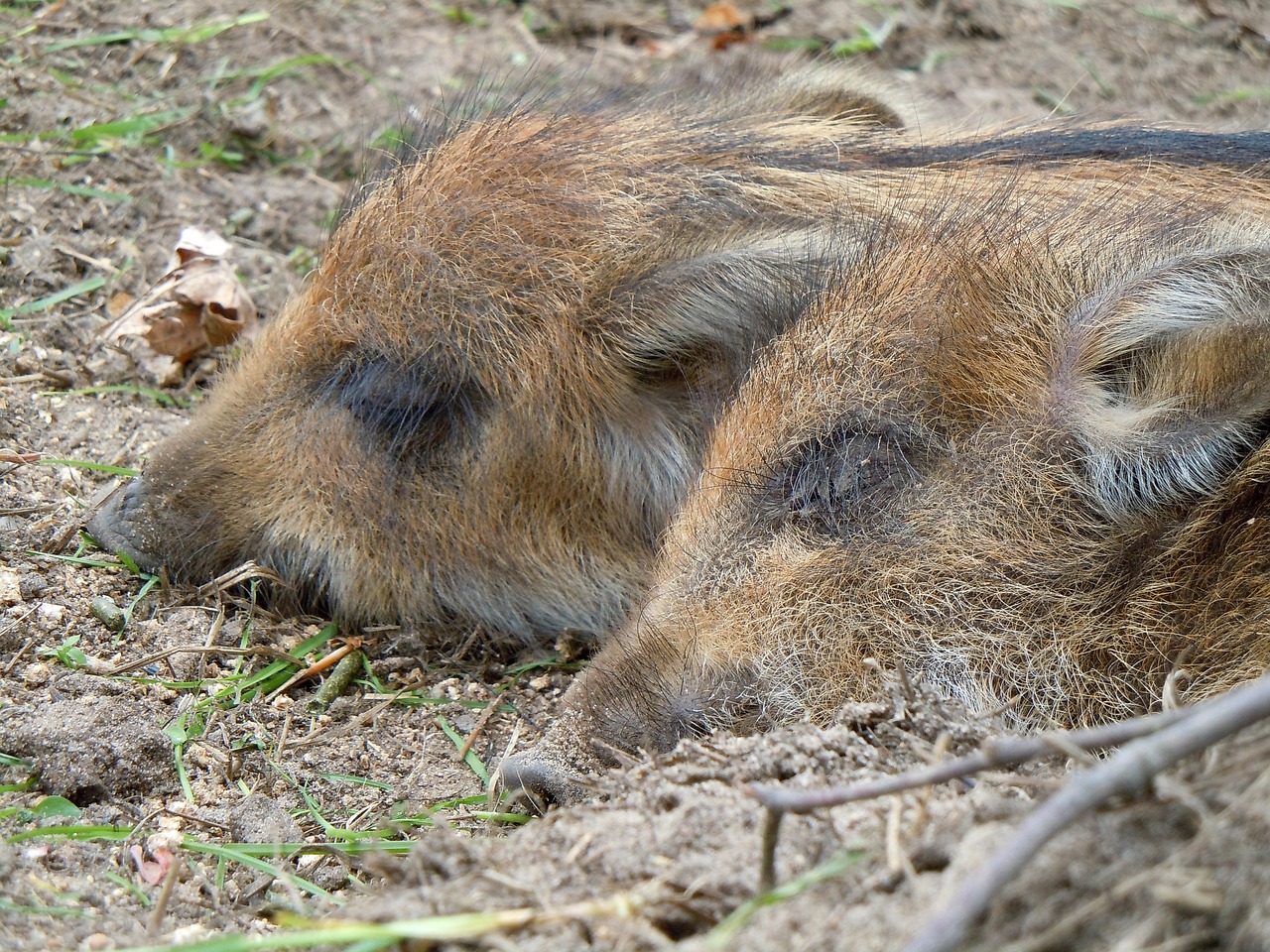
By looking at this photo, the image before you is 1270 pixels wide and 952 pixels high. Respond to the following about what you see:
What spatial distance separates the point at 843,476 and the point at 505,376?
87cm

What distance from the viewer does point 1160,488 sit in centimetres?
239

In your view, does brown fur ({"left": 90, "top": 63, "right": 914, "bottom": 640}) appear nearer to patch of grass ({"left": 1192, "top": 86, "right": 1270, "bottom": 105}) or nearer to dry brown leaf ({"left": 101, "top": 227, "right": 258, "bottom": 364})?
dry brown leaf ({"left": 101, "top": 227, "right": 258, "bottom": 364})

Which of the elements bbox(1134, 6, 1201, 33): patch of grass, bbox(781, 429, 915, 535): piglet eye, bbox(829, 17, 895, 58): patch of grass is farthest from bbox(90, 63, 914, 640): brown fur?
bbox(1134, 6, 1201, 33): patch of grass

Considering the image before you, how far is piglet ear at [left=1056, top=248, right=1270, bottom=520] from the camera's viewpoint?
2275 millimetres

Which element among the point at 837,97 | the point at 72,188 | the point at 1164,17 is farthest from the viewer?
the point at 1164,17

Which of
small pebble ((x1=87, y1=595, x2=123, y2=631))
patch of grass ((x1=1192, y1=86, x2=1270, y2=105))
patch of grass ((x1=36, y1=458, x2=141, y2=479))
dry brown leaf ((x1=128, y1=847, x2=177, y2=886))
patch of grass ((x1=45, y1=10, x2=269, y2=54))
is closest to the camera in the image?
dry brown leaf ((x1=128, y1=847, x2=177, y2=886))

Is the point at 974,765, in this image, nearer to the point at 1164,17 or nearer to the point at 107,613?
the point at 107,613

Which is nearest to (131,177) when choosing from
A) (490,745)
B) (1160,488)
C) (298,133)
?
(298,133)

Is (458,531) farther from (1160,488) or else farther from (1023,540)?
(1160,488)

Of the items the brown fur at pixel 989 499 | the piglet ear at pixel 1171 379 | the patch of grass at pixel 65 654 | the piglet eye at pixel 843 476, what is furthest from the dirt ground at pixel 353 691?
the piglet ear at pixel 1171 379

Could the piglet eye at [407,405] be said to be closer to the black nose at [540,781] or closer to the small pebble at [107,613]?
the small pebble at [107,613]

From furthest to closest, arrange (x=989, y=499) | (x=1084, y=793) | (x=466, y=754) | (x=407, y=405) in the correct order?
(x=407, y=405), (x=466, y=754), (x=989, y=499), (x=1084, y=793)

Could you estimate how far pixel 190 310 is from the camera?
3.80m

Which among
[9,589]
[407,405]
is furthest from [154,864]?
[407,405]
